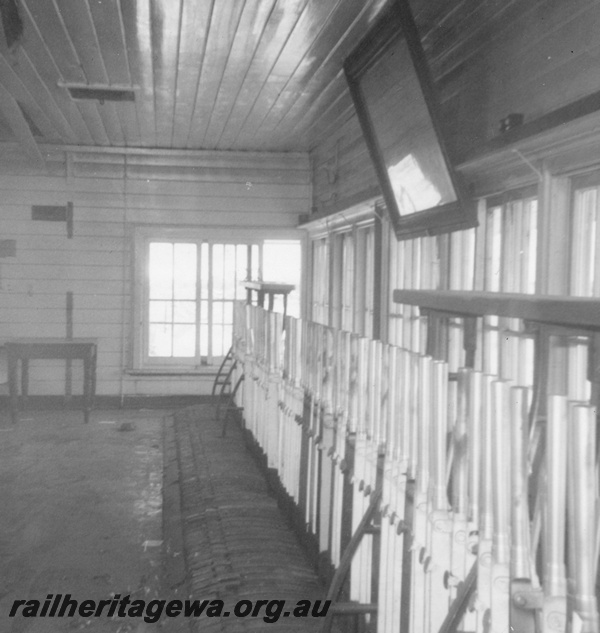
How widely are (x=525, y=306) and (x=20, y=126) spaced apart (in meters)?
6.71

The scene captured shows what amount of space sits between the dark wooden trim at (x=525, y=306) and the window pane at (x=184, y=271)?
24.1 ft

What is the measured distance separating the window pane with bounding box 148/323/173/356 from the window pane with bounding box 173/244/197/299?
1.26ft

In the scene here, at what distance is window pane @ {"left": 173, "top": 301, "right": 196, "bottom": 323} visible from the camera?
8.98 meters

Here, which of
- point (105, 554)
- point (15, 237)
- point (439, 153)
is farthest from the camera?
point (15, 237)

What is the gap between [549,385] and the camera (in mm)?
1342

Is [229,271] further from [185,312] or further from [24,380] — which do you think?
[24,380]

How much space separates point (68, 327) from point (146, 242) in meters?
1.28

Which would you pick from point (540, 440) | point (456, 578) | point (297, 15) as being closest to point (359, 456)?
point (456, 578)

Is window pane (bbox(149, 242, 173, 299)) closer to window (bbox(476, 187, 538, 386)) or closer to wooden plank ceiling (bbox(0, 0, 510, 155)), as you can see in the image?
wooden plank ceiling (bbox(0, 0, 510, 155))

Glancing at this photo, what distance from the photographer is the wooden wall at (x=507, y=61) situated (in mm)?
2871

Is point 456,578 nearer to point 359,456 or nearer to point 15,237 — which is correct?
point 359,456

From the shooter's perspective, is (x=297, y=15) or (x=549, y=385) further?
(x=297, y=15)

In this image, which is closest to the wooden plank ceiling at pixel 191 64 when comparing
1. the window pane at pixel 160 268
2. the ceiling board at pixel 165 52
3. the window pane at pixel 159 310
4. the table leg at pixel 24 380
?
the ceiling board at pixel 165 52

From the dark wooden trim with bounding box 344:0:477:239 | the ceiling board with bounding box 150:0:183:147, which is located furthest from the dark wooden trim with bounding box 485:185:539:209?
the ceiling board with bounding box 150:0:183:147
